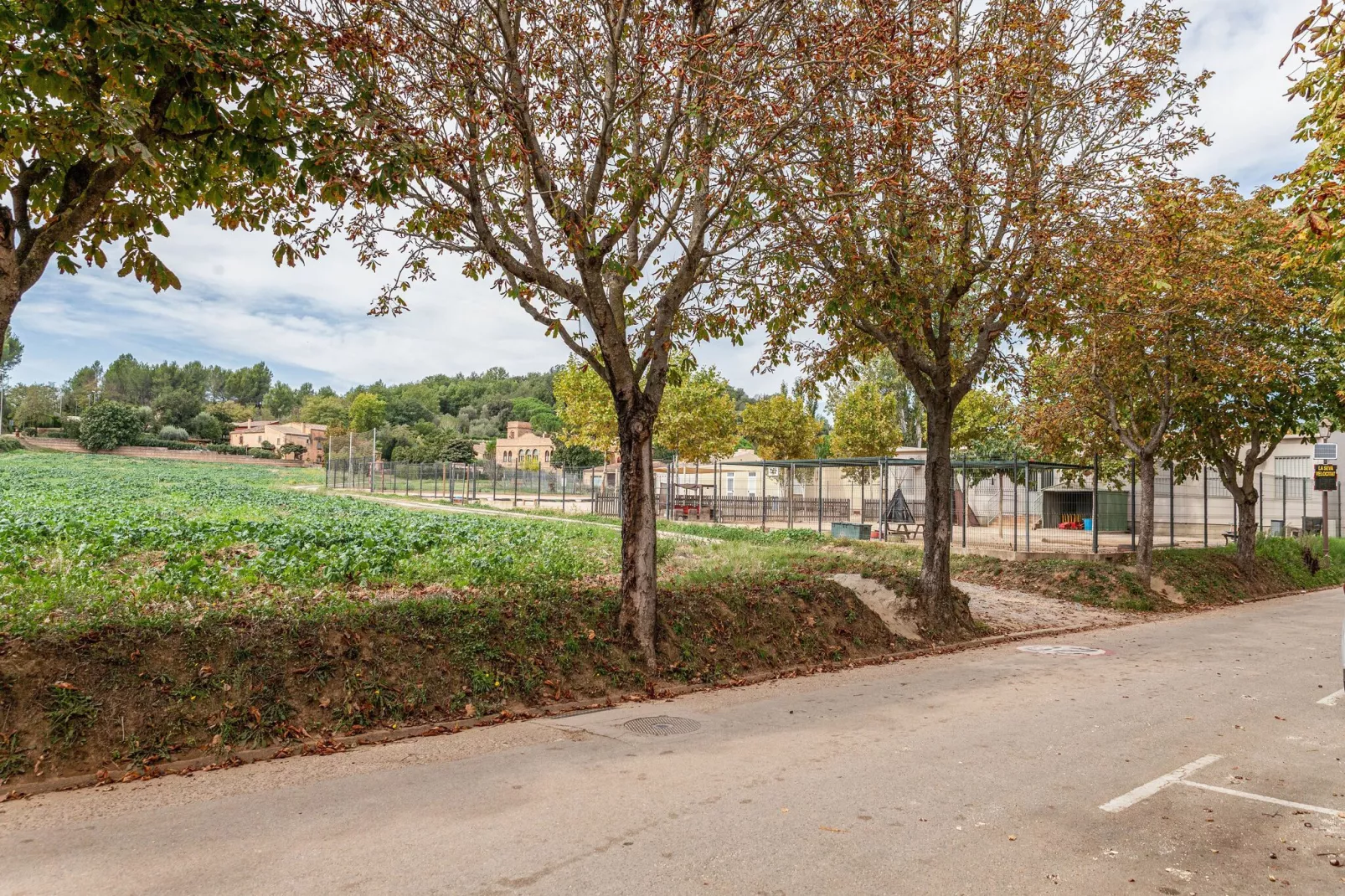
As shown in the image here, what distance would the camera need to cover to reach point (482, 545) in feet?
48.4

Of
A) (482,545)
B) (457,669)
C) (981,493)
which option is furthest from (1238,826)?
(981,493)

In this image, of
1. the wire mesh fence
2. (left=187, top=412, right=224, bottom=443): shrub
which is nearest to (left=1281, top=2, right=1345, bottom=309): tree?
the wire mesh fence

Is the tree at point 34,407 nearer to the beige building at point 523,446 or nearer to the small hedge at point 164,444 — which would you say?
the small hedge at point 164,444

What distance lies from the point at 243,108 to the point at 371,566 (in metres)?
6.89

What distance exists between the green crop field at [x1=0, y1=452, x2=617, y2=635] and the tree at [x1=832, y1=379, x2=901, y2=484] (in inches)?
1160

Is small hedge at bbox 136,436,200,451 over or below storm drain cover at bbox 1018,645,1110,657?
over

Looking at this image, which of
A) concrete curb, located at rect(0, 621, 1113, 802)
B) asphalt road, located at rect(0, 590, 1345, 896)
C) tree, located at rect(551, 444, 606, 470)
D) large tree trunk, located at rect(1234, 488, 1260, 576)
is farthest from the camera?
tree, located at rect(551, 444, 606, 470)

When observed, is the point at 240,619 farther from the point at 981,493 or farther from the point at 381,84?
the point at 981,493

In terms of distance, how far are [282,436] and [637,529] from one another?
117438 mm

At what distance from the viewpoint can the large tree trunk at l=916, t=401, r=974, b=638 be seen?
40.8 ft

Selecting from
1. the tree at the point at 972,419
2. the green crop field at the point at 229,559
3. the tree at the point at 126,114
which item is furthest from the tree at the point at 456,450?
the tree at the point at 126,114

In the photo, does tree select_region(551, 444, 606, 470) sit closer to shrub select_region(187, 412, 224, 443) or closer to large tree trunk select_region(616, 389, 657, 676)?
shrub select_region(187, 412, 224, 443)

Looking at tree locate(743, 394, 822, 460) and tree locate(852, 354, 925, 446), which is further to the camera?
tree locate(852, 354, 925, 446)

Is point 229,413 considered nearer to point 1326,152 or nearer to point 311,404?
point 311,404
